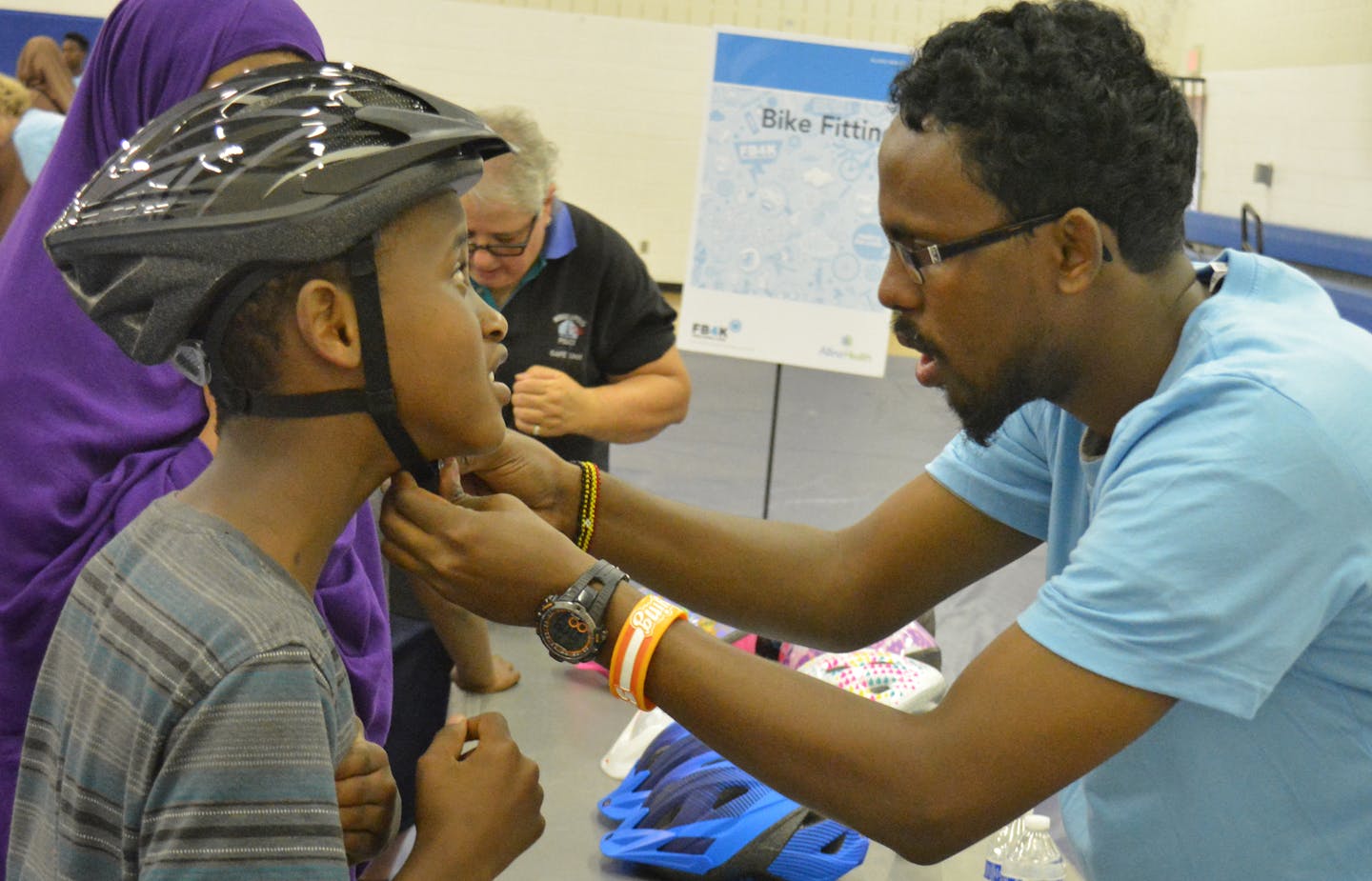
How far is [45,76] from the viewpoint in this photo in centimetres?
800

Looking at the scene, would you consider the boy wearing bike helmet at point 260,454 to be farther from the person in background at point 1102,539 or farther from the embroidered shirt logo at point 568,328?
the embroidered shirt logo at point 568,328

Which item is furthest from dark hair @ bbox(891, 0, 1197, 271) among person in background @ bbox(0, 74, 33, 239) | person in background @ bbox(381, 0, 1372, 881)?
person in background @ bbox(0, 74, 33, 239)

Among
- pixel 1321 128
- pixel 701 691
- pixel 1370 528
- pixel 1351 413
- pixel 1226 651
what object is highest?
pixel 1321 128

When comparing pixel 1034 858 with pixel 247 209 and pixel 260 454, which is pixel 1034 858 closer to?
pixel 260 454

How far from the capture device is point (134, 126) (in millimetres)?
1597

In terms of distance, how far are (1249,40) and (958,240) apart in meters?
9.79

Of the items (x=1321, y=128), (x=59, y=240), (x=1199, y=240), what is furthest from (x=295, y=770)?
(x=1199, y=240)

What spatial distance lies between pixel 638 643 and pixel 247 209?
61 centimetres

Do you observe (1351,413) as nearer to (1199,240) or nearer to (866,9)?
(1199,240)

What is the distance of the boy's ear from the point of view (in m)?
1.10

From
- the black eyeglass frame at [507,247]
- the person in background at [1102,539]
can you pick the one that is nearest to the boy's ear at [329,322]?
the person in background at [1102,539]

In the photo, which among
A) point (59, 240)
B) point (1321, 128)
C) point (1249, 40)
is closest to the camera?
point (59, 240)

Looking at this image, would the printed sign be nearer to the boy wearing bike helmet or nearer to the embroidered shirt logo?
the embroidered shirt logo

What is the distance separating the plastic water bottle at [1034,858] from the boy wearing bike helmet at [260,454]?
2.93 feet
